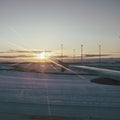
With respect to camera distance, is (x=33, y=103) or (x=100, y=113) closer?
(x=100, y=113)

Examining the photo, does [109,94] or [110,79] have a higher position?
[110,79]

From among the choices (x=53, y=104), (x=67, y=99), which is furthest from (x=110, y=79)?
(x=67, y=99)

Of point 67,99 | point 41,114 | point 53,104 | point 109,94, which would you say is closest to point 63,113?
point 41,114

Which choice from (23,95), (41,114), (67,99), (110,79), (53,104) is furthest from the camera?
(23,95)

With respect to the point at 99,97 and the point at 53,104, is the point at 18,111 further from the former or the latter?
the point at 99,97

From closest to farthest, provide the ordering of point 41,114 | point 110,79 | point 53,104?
1. point 110,79
2. point 41,114
3. point 53,104

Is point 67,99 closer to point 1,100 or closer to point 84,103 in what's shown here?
point 84,103

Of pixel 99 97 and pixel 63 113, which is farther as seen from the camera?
pixel 99 97

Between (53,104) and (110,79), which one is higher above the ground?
(110,79)

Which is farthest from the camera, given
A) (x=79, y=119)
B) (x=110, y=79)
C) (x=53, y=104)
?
(x=53, y=104)
